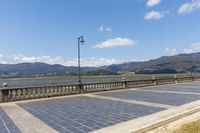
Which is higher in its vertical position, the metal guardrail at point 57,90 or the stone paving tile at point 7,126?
the metal guardrail at point 57,90

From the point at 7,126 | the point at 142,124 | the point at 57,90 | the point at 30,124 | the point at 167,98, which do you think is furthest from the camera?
the point at 57,90

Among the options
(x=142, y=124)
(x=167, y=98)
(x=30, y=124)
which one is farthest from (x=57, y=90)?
(x=142, y=124)

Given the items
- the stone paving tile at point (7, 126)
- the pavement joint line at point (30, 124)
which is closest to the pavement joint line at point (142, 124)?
the pavement joint line at point (30, 124)

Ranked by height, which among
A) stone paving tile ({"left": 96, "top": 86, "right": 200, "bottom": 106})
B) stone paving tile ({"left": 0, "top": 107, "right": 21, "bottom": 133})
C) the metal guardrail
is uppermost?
the metal guardrail

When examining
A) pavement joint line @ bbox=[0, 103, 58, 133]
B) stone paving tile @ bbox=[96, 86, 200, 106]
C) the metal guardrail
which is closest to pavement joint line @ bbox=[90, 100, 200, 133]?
pavement joint line @ bbox=[0, 103, 58, 133]

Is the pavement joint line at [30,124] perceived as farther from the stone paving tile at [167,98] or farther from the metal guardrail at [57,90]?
the stone paving tile at [167,98]

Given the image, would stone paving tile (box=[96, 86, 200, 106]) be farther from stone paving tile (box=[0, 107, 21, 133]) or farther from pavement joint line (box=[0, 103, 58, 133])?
stone paving tile (box=[0, 107, 21, 133])

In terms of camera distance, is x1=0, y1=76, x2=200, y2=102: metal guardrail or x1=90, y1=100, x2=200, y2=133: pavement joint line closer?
x1=90, y1=100, x2=200, y2=133: pavement joint line

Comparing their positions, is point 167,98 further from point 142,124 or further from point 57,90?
point 57,90

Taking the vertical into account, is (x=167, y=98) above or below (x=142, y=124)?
above

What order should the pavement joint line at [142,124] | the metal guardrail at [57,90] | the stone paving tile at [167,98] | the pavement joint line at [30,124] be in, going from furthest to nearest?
the metal guardrail at [57,90], the stone paving tile at [167,98], the pavement joint line at [30,124], the pavement joint line at [142,124]

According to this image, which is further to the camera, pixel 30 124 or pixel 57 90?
pixel 57 90

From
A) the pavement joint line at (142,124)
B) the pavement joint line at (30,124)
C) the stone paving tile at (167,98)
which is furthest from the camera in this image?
the stone paving tile at (167,98)

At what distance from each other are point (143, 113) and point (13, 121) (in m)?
5.26
